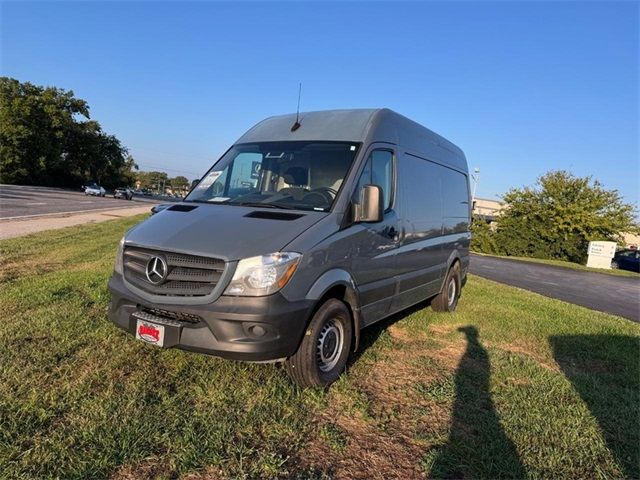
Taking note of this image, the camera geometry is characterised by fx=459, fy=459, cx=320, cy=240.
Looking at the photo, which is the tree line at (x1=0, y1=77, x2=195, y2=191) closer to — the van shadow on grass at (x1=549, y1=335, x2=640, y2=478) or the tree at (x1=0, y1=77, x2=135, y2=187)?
the tree at (x1=0, y1=77, x2=135, y2=187)

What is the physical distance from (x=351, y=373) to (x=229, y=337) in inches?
58.2

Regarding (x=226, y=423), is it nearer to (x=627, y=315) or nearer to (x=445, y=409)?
(x=445, y=409)

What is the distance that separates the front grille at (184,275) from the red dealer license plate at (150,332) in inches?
10.0

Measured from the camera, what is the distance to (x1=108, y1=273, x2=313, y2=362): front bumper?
3.37 meters

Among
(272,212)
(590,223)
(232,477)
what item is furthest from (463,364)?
(590,223)

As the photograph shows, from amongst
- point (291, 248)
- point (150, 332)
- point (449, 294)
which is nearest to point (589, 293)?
point (449, 294)

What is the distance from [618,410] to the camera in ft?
13.3

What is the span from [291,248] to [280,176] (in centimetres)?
146

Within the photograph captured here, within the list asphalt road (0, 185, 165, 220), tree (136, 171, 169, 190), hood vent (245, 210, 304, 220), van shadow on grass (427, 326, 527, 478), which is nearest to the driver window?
hood vent (245, 210, 304, 220)

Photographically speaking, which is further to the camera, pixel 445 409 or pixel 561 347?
pixel 561 347

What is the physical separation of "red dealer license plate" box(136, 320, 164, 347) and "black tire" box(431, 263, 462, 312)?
15.5ft

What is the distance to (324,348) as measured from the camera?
3.99m

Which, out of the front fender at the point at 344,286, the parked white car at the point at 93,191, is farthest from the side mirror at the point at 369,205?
the parked white car at the point at 93,191

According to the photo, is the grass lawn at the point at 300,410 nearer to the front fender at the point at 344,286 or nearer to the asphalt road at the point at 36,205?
the front fender at the point at 344,286
